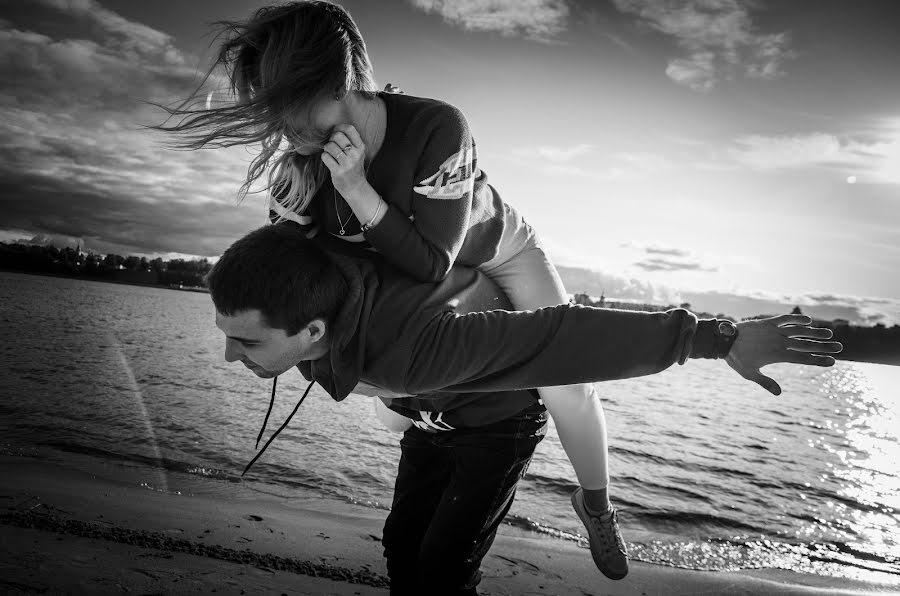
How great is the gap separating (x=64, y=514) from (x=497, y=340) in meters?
3.69

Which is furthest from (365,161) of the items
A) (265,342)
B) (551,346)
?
(551,346)

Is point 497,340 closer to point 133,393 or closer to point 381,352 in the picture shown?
point 381,352

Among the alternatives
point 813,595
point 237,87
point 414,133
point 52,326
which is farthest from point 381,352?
point 52,326

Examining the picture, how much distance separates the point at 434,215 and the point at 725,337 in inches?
42.7

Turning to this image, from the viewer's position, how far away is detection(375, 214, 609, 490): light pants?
2.45 m

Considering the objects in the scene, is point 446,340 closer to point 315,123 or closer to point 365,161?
point 365,161

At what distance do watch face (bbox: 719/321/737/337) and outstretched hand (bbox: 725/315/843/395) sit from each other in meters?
0.02

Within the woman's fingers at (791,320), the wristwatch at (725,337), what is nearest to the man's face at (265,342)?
the wristwatch at (725,337)

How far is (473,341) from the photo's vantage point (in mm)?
1813

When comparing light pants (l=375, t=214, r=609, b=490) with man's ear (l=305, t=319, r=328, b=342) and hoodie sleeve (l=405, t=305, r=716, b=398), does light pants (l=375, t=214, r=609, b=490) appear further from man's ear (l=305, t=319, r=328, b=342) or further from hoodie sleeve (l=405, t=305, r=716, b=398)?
man's ear (l=305, t=319, r=328, b=342)

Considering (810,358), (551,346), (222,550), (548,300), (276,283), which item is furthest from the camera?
(222,550)

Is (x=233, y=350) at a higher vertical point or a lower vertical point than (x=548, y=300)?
lower

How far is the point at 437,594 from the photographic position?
8.25 feet

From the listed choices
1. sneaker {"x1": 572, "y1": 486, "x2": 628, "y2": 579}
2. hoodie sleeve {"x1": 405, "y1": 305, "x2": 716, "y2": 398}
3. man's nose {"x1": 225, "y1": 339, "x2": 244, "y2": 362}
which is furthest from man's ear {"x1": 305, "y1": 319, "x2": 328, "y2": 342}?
sneaker {"x1": 572, "y1": 486, "x2": 628, "y2": 579}
